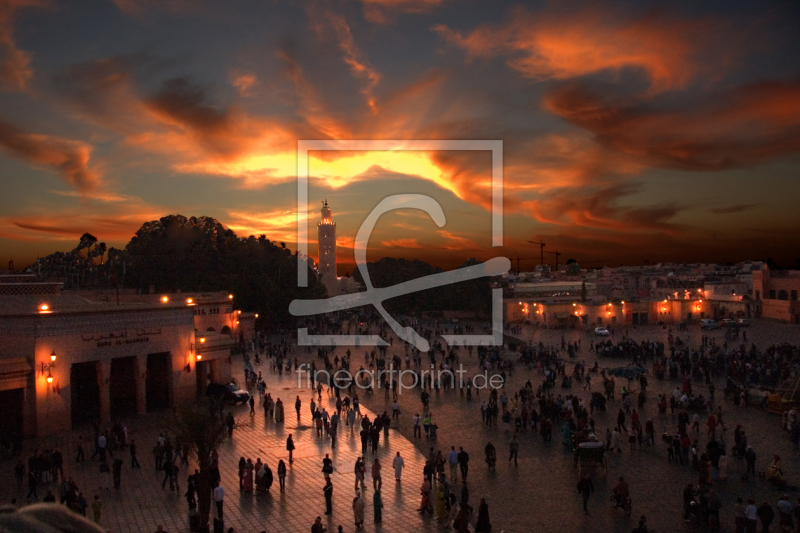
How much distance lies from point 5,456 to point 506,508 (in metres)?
14.2

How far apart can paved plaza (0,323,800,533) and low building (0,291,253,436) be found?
4.11 feet

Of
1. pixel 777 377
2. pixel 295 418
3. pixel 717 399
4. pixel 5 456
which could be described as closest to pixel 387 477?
pixel 295 418

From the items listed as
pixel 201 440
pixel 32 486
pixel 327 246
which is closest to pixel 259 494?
pixel 201 440

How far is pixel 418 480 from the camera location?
14414mm

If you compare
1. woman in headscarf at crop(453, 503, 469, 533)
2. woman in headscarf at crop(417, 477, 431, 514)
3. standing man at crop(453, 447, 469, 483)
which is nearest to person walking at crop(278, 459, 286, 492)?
woman in headscarf at crop(417, 477, 431, 514)

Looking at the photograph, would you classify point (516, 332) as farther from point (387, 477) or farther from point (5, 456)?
point (5, 456)

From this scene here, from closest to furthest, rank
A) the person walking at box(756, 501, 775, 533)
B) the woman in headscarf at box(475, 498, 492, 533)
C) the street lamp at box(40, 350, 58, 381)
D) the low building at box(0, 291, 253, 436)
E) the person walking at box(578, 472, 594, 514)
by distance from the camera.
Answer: the person walking at box(756, 501, 775, 533) → the woman in headscarf at box(475, 498, 492, 533) → the person walking at box(578, 472, 594, 514) → the low building at box(0, 291, 253, 436) → the street lamp at box(40, 350, 58, 381)

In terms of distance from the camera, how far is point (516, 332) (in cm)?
5012

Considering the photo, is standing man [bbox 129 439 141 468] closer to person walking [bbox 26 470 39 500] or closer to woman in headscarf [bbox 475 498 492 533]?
person walking [bbox 26 470 39 500]

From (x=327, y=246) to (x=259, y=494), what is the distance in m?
102

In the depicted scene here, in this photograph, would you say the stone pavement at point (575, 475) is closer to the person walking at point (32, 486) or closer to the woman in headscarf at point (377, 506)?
the woman in headscarf at point (377, 506)

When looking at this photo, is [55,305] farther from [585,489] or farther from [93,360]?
[585,489]

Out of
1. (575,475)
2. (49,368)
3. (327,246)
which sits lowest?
(575,475)

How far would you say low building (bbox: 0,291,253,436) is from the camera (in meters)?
17.8
